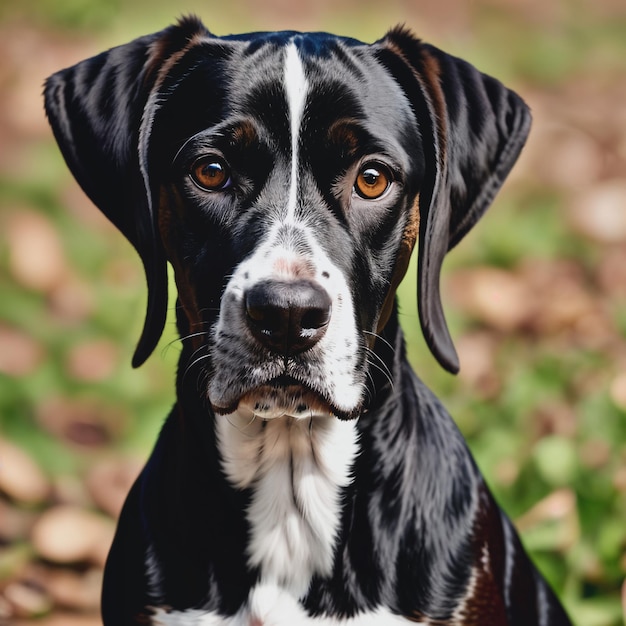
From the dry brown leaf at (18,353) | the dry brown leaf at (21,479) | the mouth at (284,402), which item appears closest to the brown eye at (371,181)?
the mouth at (284,402)

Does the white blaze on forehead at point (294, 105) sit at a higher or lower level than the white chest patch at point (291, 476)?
higher

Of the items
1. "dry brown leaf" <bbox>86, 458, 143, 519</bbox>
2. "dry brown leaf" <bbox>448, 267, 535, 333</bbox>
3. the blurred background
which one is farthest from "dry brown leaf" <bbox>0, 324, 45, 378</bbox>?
"dry brown leaf" <bbox>448, 267, 535, 333</bbox>

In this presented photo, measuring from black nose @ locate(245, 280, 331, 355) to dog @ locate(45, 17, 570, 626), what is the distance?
0.36 ft

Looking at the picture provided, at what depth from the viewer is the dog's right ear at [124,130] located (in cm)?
340

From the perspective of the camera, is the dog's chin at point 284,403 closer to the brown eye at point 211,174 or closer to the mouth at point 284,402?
the mouth at point 284,402

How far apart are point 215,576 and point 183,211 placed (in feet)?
3.54

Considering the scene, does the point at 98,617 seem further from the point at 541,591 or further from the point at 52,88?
the point at 52,88

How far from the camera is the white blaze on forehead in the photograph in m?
3.22

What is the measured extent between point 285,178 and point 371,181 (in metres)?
0.26

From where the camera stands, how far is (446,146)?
135 inches

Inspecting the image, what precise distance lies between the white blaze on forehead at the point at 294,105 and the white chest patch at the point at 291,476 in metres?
0.68

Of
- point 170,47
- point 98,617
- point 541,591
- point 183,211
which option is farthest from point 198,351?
point 98,617

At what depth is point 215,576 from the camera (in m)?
3.36

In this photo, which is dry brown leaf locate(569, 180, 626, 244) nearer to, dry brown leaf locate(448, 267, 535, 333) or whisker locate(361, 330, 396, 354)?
dry brown leaf locate(448, 267, 535, 333)
